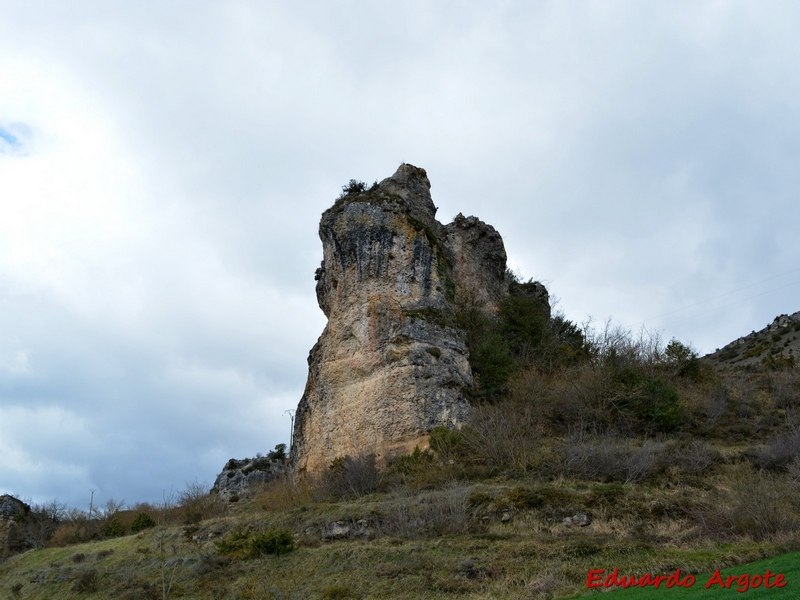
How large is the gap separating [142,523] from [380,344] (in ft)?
48.2

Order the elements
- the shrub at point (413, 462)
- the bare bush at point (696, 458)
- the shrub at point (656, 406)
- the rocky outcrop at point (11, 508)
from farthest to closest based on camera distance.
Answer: the rocky outcrop at point (11, 508)
the shrub at point (656, 406)
the shrub at point (413, 462)
the bare bush at point (696, 458)

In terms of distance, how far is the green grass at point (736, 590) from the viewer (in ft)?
29.1

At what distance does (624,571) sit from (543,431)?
12.2 metres

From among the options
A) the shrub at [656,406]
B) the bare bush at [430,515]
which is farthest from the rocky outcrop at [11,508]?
the shrub at [656,406]

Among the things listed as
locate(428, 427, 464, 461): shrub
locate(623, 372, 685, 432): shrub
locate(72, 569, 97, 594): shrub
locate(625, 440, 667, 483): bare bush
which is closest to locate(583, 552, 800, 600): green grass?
locate(625, 440, 667, 483): bare bush

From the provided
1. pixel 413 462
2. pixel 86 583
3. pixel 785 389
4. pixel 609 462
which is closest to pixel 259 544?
pixel 86 583

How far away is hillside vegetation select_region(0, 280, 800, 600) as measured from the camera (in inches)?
525

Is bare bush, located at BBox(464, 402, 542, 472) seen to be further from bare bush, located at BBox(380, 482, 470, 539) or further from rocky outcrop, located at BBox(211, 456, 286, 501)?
rocky outcrop, located at BBox(211, 456, 286, 501)

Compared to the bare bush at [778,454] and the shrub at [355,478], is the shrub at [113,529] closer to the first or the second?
the shrub at [355,478]

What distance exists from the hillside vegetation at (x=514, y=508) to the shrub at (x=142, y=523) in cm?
15

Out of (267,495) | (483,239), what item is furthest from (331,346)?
(483,239)

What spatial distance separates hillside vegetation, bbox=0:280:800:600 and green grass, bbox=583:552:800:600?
809mm

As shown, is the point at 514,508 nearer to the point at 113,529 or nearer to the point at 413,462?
the point at 413,462

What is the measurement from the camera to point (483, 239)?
128 feet
